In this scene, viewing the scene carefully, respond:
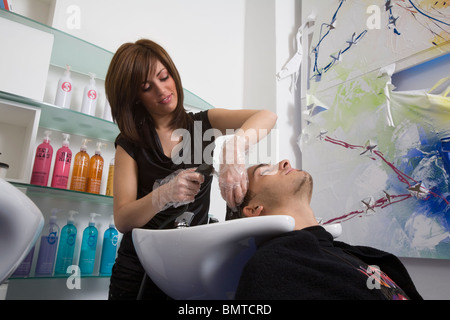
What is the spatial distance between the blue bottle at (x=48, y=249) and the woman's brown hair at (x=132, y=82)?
2.44 ft

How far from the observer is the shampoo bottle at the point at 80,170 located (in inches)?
64.6

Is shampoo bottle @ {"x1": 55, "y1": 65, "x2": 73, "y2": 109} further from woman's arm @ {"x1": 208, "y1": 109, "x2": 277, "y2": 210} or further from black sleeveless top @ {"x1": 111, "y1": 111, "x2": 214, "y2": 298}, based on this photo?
woman's arm @ {"x1": 208, "y1": 109, "x2": 277, "y2": 210}

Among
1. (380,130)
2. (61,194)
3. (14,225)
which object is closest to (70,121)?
(61,194)

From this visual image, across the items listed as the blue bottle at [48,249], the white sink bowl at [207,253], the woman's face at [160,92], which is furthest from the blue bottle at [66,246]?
the white sink bowl at [207,253]

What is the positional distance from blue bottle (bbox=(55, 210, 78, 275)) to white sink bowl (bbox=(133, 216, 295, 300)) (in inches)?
38.7

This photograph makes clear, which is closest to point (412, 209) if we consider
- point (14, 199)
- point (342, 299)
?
point (342, 299)

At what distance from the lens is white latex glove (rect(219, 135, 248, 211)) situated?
0.89 metres

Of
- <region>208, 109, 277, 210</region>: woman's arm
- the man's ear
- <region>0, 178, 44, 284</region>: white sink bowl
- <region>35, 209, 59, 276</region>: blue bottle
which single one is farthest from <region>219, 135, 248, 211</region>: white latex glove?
<region>35, 209, 59, 276</region>: blue bottle

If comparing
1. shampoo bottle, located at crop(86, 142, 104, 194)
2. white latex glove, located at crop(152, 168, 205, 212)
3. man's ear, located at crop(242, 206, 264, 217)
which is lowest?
man's ear, located at crop(242, 206, 264, 217)

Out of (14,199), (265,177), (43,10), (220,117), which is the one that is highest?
(43,10)

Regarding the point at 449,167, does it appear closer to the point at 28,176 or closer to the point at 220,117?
the point at 220,117

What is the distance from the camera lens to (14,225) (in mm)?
375

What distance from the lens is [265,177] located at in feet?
3.74

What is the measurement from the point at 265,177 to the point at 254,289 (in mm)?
566
